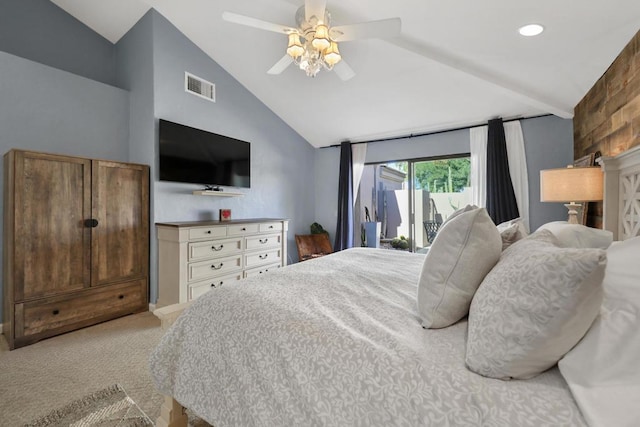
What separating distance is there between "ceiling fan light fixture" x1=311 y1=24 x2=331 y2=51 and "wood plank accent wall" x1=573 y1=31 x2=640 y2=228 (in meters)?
1.98

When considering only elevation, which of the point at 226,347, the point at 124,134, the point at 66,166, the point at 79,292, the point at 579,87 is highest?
the point at 579,87

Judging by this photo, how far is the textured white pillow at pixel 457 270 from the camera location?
3.15 ft

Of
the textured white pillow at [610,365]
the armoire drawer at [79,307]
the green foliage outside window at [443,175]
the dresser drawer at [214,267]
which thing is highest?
the green foliage outside window at [443,175]

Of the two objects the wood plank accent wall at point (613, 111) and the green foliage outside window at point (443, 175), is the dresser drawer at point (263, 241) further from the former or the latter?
the wood plank accent wall at point (613, 111)

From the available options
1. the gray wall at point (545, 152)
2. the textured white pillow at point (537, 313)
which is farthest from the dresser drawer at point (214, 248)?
the gray wall at point (545, 152)

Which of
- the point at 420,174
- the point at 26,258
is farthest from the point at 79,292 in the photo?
the point at 420,174

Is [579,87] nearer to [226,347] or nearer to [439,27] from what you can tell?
[439,27]

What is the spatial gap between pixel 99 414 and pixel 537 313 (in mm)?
2051

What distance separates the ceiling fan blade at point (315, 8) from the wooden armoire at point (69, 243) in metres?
2.25

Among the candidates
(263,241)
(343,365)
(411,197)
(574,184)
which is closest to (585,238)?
(343,365)

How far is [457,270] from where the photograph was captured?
965 mm

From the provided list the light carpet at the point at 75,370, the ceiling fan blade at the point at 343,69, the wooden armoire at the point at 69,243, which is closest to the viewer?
the light carpet at the point at 75,370

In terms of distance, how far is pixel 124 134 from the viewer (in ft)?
11.0

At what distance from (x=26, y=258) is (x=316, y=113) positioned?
11.7ft
